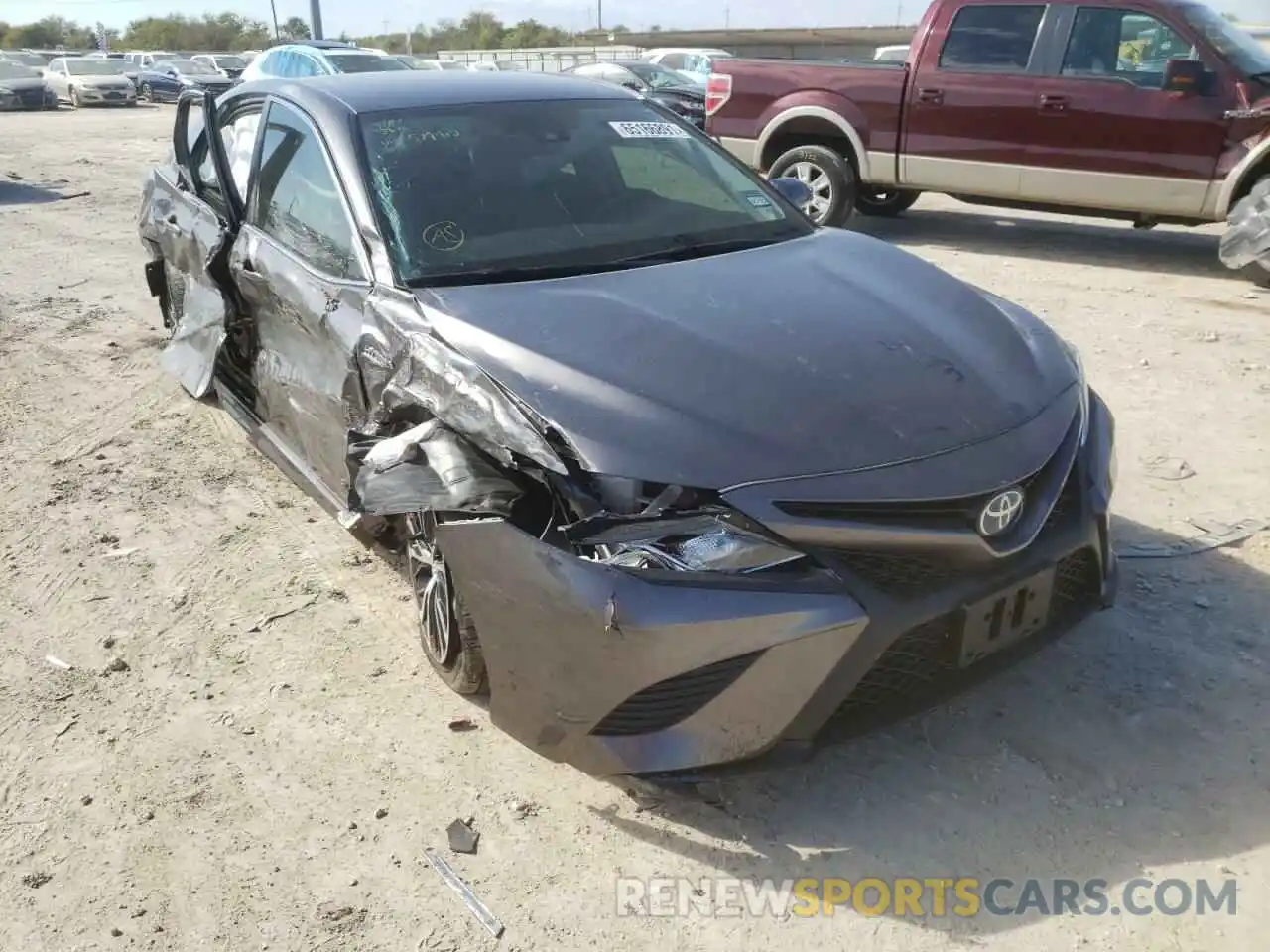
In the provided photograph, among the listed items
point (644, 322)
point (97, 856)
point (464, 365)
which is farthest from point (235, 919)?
point (644, 322)

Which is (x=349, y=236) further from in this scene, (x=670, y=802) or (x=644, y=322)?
(x=670, y=802)

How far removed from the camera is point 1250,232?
7500 mm

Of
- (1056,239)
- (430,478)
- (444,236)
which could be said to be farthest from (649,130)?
(1056,239)

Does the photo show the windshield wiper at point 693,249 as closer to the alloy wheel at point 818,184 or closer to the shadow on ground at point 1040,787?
the shadow on ground at point 1040,787

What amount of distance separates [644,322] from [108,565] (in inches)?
93.4

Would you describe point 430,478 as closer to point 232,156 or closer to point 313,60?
point 232,156

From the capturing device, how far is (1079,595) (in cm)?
285

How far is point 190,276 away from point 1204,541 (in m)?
4.52

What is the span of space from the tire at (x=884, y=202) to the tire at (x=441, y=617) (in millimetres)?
7970

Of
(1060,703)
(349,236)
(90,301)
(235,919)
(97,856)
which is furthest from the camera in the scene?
(90,301)

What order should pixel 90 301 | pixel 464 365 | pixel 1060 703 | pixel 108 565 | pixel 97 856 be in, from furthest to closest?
1. pixel 90 301
2. pixel 108 565
3. pixel 1060 703
4. pixel 464 365
5. pixel 97 856

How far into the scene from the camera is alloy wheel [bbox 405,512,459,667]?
3.03 meters

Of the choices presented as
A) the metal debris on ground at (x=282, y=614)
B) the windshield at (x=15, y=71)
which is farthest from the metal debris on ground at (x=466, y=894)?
the windshield at (x=15, y=71)

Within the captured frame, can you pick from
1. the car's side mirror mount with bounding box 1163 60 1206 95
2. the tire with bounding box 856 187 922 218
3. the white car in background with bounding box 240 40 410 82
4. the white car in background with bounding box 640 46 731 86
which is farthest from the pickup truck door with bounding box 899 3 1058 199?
the white car in background with bounding box 640 46 731 86
